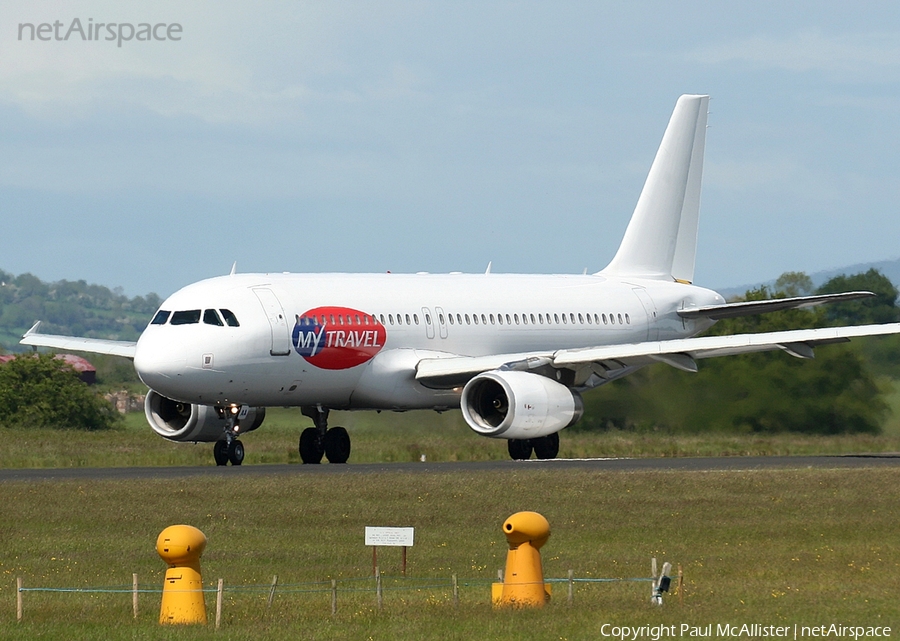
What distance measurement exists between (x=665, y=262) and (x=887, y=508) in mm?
23230

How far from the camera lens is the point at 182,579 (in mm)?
17406

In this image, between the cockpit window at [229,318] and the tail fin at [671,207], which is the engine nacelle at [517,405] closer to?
the cockpit window at [229,318]

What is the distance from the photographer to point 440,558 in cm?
2309

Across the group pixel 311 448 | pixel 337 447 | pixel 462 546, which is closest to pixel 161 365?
pixel 311 448

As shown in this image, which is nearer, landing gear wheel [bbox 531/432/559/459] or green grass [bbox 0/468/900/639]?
green grass [bbox 0/468/900/639]

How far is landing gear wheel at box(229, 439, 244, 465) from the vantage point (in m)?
37.6

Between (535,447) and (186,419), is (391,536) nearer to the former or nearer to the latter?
(535,447)

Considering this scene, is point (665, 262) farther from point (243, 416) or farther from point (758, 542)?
point (758, 542)

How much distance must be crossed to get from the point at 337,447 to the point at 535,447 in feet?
14.7

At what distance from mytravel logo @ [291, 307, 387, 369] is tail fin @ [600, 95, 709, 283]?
40.0ft

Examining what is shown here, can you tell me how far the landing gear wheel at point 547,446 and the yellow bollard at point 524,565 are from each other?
72.8ft

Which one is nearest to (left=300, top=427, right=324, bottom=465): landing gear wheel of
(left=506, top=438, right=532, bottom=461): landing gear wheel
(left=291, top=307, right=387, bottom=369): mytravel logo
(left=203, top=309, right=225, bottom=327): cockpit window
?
(left=291, top=307, right=387, bottom=369): mytravel logo

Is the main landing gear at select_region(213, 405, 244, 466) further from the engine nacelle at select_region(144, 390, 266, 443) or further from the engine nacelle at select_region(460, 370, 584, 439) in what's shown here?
the engine nacelle at select_region(460, 370, 584, 439)

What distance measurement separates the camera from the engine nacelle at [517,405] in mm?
37250
